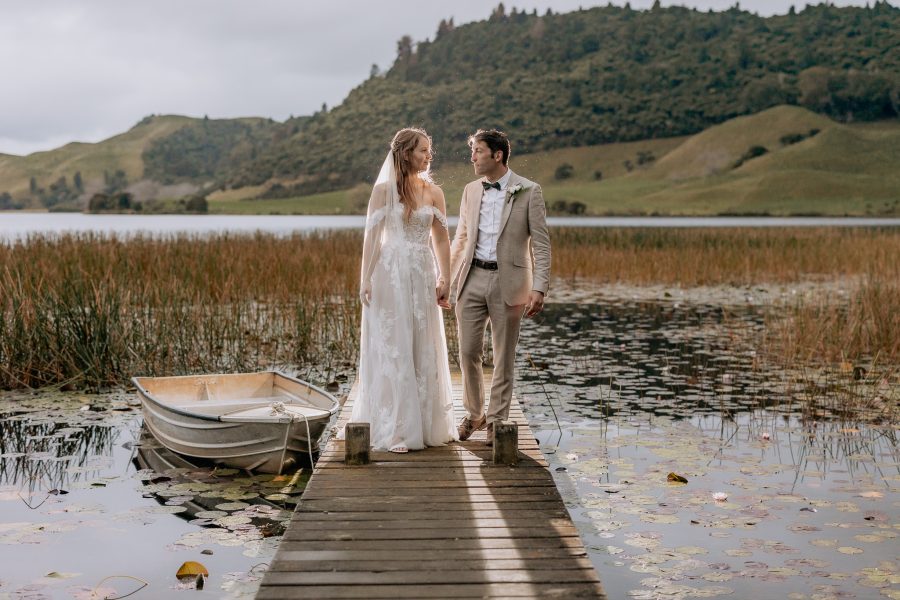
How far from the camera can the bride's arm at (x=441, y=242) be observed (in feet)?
20.7

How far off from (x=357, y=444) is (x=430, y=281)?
4.01 ft

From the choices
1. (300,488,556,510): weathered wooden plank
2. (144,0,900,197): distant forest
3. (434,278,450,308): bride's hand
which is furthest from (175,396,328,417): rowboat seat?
(144,0,900,197): distant forest

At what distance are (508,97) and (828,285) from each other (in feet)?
409

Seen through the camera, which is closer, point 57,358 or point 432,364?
point 432,364

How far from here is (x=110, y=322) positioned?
10242mm

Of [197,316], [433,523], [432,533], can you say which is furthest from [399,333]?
[197,316]

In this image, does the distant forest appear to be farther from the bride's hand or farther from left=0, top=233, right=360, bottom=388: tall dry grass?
the bride's hand

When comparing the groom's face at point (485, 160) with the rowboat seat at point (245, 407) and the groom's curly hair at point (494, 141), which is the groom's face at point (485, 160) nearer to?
the groom's curly hair at point (494, 141)

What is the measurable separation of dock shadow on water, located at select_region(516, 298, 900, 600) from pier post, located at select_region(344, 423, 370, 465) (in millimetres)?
1482

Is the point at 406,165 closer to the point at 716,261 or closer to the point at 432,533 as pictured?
the point at 432,533

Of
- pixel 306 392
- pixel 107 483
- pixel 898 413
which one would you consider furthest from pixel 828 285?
pixel 107 483

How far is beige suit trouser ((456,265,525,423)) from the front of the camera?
6234 mm

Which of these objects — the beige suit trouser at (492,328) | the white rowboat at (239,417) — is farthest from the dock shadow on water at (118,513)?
the beige suit trouser at (492,328)

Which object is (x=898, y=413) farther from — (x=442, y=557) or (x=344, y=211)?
(x=344, y=211)
